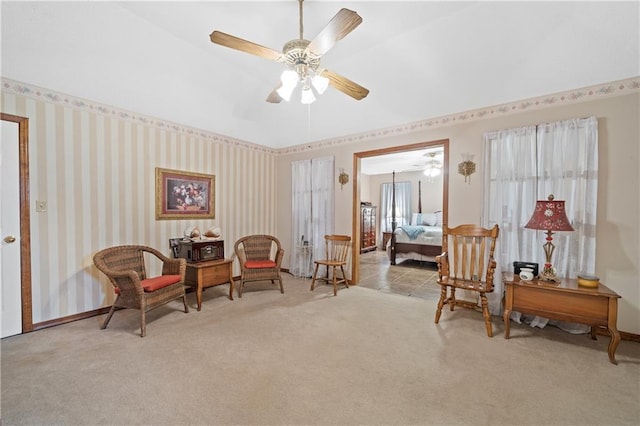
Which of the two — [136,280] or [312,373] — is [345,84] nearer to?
[312,373]

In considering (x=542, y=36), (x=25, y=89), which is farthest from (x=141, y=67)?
(x=542, y=36)

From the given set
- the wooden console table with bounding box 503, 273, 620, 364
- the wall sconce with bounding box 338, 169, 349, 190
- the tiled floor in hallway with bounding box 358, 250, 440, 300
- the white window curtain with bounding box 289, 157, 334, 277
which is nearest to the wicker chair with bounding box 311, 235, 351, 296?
the white window curtain with bounding box 289, 157, 334, 277

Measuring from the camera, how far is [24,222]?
2.69 meters

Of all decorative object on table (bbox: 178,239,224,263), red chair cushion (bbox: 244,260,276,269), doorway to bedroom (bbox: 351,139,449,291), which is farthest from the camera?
doorway to bedroom (bbox: 351,139,449,291)

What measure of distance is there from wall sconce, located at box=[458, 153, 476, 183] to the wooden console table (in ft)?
4.53

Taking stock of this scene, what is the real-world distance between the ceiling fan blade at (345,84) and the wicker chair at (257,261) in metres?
2.58

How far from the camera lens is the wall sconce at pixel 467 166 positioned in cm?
340

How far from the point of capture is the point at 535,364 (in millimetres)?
2137

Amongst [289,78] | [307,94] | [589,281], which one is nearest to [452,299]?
[589,281]

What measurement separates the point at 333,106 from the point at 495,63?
80.0 inches

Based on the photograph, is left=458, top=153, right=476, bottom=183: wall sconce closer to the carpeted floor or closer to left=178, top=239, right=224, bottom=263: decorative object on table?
the carpeted floor

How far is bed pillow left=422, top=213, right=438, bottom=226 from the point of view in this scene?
26.0 feet

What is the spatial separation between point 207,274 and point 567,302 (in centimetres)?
391

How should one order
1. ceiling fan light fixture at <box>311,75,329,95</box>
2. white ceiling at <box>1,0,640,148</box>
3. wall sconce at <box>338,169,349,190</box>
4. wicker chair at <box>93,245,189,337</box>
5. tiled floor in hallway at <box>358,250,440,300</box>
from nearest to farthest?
ceiling fan light fixture at <box>311,75,329,95</box>
white ceiling at <box>1,0,640,148</box>
wicker chair at <box>93,245,189,337</box>
tiled floor in hallway at <box>358,250,440,300</box>
wall sconce at <box>338,169,349,190</box>
